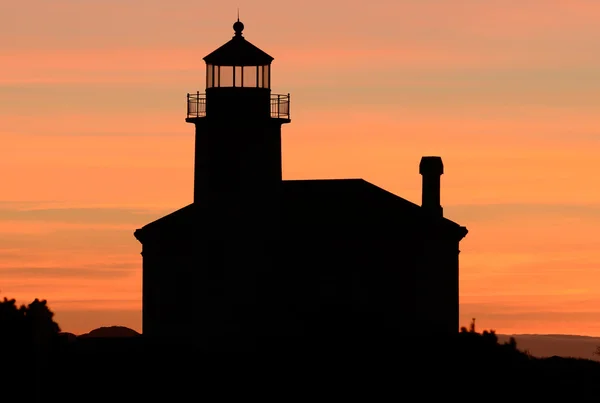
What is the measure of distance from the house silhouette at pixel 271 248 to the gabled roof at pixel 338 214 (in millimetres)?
51

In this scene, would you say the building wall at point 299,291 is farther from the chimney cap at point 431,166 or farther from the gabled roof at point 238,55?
the gabled roof at point 238,55

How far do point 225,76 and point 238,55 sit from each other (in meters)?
0.88

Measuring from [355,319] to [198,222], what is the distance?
271 inches

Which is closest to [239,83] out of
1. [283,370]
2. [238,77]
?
[238,77]

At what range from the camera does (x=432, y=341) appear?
189ft

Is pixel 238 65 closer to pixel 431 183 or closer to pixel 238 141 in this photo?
pixel 238 141

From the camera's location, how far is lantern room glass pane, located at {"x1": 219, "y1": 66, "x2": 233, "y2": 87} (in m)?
56.0

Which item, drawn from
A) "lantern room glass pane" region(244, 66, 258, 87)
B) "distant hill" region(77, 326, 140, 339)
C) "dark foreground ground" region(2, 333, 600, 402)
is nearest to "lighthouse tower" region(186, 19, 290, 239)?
"lantern room glass pane" region(244, 66, 258, 87)

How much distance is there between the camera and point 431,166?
62031mm

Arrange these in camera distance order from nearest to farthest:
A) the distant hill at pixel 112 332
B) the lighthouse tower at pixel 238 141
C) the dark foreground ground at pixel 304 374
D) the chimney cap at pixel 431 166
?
the dark foreground ground at pixel 304 374 → the lighthouse tower at pixel 238 141 → the chimney cap at pixel 431 166 → the distant hill at pixel 112 332

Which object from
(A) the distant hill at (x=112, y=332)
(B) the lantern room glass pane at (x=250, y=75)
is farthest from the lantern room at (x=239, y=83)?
(A) the distant hill at (x=112, y=332)

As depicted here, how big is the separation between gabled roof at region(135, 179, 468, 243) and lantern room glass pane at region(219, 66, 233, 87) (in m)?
5.04

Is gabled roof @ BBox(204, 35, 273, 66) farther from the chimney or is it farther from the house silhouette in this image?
the chimney

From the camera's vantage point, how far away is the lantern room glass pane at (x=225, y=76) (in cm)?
5597
